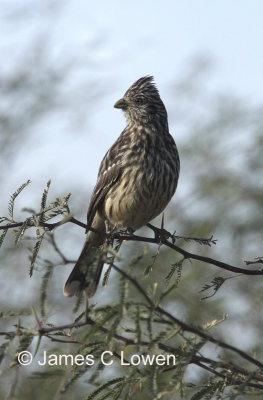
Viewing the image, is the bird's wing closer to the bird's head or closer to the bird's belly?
the bird's belly

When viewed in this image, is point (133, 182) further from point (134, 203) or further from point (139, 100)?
point (139, 100)

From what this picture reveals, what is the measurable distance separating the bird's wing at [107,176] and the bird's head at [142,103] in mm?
485

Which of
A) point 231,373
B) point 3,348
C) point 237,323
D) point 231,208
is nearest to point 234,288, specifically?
point 237,323

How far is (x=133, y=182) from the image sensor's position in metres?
6.36

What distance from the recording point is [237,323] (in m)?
Answer: 9.52

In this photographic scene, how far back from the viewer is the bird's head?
7.34 meters

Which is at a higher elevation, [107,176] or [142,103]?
[142,103]

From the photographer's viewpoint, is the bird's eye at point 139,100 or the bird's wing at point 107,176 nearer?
the bird's wing at point 107,176

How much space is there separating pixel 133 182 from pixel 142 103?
1462 mm

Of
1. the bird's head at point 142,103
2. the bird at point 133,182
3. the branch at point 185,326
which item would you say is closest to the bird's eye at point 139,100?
the bird's head at point 142,103

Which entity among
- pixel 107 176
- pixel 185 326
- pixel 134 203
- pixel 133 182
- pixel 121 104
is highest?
pixel 121 104

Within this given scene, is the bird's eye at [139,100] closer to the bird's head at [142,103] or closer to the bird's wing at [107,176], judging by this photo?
the bird's head at [142,103]

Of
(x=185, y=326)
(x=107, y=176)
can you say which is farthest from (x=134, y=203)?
(x=185, y=326)

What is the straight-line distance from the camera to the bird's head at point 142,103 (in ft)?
24.1
